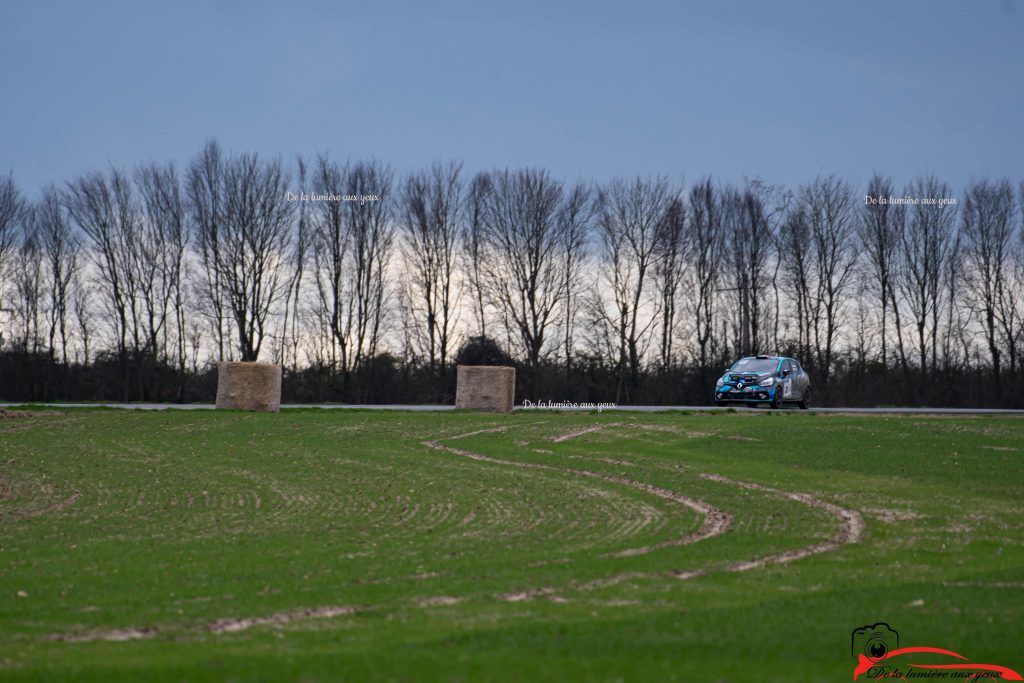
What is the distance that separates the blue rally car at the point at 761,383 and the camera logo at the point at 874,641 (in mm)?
27425

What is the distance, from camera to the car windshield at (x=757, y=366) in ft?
117

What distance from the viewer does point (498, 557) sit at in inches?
466

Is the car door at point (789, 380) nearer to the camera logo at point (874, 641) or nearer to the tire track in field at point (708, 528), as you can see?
the tire track in field at point (708, 528)

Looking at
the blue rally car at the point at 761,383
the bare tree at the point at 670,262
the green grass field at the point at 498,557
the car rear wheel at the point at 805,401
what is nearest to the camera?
the green grass field at the point at 498,557

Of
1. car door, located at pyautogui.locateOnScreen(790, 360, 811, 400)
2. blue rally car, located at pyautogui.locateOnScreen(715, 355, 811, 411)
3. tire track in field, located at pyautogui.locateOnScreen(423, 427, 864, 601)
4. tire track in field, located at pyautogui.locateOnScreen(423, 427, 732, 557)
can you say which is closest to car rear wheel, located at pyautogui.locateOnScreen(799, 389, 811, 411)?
car door, located at pyautogui.locateOnScreen(790, 360, 811, 400)

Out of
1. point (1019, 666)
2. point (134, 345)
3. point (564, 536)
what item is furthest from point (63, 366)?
point (1019, 666)

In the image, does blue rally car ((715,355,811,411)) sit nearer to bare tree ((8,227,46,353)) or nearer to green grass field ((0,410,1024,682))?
green grass field ((0,410,1024,682))

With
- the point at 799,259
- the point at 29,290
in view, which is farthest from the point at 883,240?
the point at 29,290

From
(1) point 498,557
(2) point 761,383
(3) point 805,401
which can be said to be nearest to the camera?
(1) point 498,557

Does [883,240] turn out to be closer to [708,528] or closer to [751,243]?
[751,243]

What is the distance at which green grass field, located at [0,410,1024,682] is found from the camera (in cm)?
728

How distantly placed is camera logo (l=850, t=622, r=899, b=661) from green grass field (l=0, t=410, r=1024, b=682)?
17cm

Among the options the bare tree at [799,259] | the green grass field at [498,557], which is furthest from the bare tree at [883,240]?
the green grass field at [498,557]

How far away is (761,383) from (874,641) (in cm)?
2810
